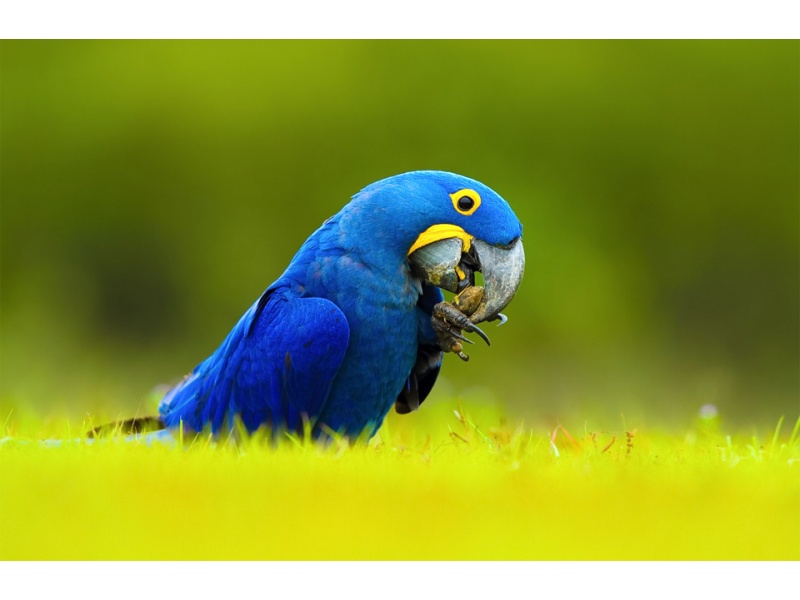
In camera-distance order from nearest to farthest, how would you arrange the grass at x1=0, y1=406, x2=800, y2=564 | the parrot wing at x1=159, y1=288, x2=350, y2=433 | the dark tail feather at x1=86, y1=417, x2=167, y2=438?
the grass at x1=0, y1=406, x2=800, y2=564 < the dark tail feather at x1=86, y1=417, x2=167, y2=438 < the parrot wing at x1=159, y1=288, x2=350, y2=433

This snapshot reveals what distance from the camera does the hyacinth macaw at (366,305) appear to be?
2920mm

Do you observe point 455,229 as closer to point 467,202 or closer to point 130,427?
point 467,202

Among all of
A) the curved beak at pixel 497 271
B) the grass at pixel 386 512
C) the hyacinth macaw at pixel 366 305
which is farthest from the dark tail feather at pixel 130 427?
the curved beak at pixel 497 271

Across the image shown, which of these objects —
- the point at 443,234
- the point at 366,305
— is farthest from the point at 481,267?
the point at 366,305

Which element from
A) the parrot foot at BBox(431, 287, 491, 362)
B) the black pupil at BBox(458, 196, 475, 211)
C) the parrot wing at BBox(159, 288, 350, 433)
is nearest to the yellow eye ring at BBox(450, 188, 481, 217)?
the black pupil at BBox(458, 196, 475, 211)

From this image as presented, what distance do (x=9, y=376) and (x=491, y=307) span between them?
10.4ft

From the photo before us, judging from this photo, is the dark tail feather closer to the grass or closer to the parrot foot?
the grass

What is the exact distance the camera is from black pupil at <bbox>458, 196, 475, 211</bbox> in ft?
9.60

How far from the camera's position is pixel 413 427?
365 cm

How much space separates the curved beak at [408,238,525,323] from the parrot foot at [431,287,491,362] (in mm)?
32

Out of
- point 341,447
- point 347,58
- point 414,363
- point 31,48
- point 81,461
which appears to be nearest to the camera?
point 81,461

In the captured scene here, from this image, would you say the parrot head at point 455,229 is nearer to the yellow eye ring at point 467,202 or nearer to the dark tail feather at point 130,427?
the yellow eye ring at point 467,202

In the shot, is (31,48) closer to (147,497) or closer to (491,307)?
(491,307)

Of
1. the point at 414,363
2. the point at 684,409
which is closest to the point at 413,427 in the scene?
the point at 414,363
